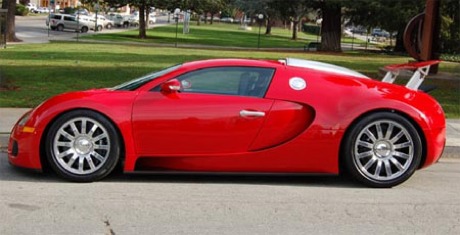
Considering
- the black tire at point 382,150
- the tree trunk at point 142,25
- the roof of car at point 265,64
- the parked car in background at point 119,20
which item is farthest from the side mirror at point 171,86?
the parked car in background at point 119,20

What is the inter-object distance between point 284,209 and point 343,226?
2.04 feet

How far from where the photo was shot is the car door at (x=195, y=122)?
235 inches

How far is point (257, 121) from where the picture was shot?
6.00 meters

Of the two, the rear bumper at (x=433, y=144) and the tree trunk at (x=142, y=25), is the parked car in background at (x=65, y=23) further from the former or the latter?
the rear bumper at (x=433, y=144)

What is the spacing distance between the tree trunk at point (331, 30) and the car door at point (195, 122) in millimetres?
33398

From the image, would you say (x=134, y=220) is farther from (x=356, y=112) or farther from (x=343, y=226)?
(x=356, y=112)

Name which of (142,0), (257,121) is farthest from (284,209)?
(142,0)

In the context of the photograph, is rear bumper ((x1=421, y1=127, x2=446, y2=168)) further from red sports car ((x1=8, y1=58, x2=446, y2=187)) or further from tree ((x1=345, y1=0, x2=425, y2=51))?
tree ((x1=345, y1=0, x2=425, y2=51))

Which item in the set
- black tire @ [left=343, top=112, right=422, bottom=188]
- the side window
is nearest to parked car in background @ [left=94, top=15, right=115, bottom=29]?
the side window

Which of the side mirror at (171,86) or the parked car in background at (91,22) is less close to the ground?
the side mirror at (171,86)

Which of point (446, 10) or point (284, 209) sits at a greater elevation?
point (446, 10)

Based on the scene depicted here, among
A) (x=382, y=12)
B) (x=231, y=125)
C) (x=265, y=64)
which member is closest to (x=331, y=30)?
(x=382, y=12)

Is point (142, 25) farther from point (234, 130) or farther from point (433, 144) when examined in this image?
point (433, 144)

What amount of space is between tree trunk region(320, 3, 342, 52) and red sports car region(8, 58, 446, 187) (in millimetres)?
33088
